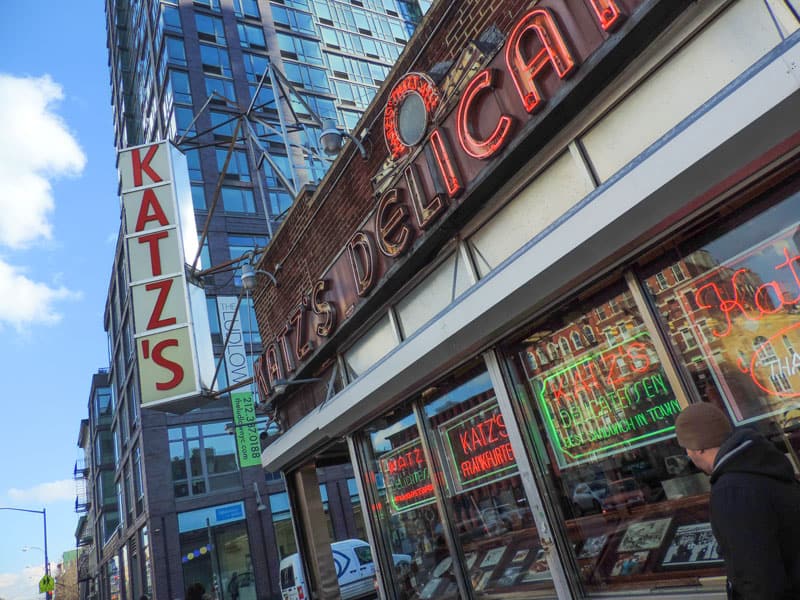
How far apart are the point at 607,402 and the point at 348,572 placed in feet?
38.6

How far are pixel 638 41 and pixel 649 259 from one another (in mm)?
1408

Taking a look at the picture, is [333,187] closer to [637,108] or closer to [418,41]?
[418,41]

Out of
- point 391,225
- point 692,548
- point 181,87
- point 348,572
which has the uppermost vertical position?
point 181,87

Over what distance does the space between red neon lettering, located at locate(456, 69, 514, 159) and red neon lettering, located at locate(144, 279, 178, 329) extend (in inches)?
254

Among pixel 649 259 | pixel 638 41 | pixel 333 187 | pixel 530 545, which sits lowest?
pixel 530 545

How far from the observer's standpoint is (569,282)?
12.9ft

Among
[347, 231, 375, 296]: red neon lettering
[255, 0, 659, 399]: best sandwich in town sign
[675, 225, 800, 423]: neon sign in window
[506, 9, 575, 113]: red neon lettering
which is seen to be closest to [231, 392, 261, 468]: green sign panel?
[255, 0, 659, 399]: best sandwich in town sign

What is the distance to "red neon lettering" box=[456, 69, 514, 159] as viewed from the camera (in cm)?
412

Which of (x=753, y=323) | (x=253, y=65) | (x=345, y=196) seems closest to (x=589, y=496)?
(x=753, y=323)

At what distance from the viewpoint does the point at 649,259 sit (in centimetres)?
372

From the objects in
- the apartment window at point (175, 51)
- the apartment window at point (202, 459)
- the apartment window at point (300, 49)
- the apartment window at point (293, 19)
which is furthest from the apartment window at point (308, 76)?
the apartment window at point (202, 459)

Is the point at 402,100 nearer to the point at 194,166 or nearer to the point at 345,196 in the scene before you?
the point at 345,196

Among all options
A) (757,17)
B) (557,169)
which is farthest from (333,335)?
(757,17)

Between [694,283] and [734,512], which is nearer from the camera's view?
[734,512]
